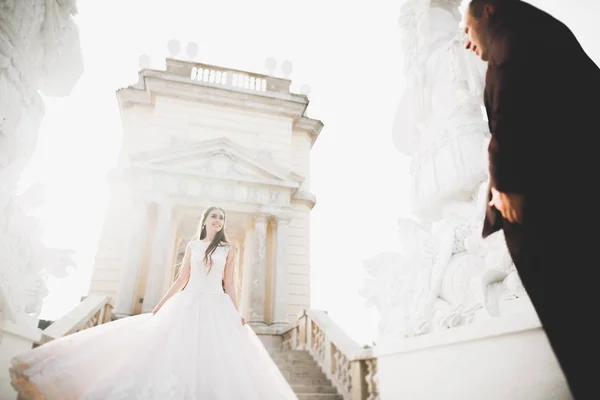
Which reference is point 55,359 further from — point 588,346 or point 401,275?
point 588,346

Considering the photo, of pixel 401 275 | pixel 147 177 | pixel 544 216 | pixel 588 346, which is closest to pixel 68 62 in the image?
pixel 401 275

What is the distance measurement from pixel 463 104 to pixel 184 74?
1230 cm

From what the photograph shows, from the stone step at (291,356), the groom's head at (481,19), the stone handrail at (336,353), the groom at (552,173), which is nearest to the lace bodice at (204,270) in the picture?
the stone handrail at (336,353)

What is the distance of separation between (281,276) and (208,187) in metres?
3.53

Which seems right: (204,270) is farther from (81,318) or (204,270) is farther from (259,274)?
(259,274)

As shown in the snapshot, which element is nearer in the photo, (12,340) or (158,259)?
(12,340)

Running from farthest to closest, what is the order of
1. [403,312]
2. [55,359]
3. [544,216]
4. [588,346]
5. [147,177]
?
[147,177]
[403,312]
[55,359]
[544,216]
[588,346]

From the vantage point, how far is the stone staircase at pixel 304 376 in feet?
18.5

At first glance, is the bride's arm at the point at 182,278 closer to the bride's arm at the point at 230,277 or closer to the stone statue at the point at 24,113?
the bride's arm at the point at 230,277

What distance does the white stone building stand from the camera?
400 inches

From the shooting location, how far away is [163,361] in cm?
242

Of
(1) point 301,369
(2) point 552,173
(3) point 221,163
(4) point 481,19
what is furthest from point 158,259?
(2) point 552,173

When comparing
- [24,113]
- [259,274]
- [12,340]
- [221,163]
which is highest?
[221,163]

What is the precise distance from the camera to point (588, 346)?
45.8 inches
